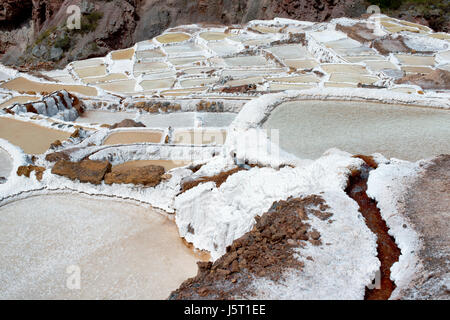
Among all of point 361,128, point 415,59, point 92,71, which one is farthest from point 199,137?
point 92,71

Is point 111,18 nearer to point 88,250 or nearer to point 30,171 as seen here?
point 30,171

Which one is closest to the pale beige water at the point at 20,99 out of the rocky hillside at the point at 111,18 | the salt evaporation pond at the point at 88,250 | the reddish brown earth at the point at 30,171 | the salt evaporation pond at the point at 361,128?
the reddish brown earth at the point at 30,171

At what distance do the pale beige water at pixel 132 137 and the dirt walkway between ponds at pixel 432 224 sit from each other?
312 inches

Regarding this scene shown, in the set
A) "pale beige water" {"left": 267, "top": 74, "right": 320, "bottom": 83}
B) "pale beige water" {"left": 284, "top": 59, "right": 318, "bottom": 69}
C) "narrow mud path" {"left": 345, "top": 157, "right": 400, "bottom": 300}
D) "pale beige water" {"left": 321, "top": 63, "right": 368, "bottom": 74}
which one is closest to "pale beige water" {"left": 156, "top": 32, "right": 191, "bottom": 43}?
"pale beige water" {"left": 284, "top": 59, "right": 318, "bottom": 69}

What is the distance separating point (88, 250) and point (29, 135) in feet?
21.2

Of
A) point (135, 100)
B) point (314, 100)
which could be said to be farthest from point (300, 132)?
point (135, 100)

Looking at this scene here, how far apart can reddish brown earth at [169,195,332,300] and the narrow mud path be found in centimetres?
91

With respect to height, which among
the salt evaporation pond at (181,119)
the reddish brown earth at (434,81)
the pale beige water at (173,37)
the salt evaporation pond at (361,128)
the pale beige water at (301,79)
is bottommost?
the salt evaporation pond at (181,119)

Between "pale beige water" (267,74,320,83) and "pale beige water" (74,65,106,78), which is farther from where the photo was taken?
"pale beige water" (74,65,106,78)

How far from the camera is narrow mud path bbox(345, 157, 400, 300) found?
17.6 ft

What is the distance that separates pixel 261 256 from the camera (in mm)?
5777

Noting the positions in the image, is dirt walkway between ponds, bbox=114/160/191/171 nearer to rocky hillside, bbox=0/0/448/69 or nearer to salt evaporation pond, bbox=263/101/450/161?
salt evaporation pond, bbox=263/101/450/161

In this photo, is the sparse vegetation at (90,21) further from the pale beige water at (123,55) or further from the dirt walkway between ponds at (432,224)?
the dirt walkway between ponds at (432,224)

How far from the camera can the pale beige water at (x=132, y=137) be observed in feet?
40.6
